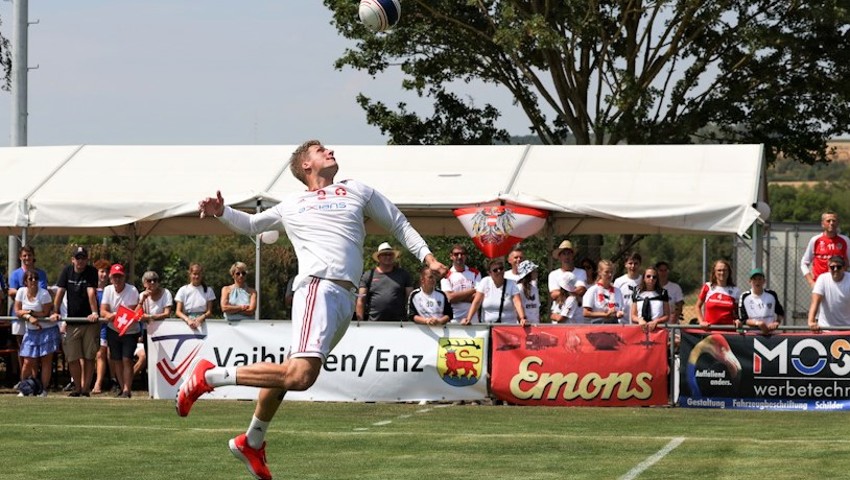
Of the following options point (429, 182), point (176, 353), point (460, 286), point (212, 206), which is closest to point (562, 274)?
point (460, 286)

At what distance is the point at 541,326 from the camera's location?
1777cm

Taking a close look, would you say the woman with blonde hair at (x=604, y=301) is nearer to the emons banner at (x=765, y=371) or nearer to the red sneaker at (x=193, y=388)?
the emons banner at (x=765, y=371)

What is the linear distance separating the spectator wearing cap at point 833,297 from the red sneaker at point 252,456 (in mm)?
9941

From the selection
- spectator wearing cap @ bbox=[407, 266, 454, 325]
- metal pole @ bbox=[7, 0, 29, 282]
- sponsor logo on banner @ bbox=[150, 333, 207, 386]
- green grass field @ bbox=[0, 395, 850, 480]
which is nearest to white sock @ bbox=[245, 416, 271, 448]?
green grass field @ bbox=[0, 395, 850, 480]

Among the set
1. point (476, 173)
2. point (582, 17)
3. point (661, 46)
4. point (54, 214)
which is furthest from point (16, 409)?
point (661, 46)

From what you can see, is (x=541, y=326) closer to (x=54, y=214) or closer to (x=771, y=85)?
(x=54, y=214)

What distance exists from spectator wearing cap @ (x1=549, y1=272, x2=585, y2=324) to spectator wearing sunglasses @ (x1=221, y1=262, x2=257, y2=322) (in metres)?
3.98

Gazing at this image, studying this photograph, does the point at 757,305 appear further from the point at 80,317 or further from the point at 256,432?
the point at 256,432

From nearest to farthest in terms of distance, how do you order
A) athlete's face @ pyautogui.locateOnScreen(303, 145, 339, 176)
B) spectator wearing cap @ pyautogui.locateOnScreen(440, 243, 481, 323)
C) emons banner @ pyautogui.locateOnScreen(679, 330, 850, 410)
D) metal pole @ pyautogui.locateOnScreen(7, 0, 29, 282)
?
athlete's face @ pyautogui.locateOnScreen(303, 145, 339, 176) < emons banner @ pyautogui.locateOnScreen(679, 330, 850, 410) < spectator wearing cap @ pyautogui.locateOnScreen(440, 243, 481, 323) < metal pole @ pyautogui.locateOnScreen(7, 0, 29, 282)

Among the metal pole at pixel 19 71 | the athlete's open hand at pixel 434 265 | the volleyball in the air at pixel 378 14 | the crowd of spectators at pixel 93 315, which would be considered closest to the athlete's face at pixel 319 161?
the athlete's open hand at pixel 434 265

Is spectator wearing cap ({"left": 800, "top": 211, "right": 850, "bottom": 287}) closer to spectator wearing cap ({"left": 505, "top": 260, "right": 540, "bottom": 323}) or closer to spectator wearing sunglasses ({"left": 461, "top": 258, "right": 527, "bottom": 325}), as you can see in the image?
spectator wearing cap ({"left": 505, "top": 260, "right": 540, "bottom": 323})

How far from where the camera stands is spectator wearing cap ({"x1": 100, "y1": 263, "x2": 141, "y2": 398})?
19281mm

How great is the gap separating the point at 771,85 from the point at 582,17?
5113 mm

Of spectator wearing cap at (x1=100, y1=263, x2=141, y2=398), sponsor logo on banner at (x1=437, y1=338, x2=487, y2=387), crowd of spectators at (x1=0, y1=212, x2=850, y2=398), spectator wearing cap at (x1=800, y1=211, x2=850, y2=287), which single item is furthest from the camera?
spectator wearing cap at (x1=100, y1=263, x2=141, y2=398)
